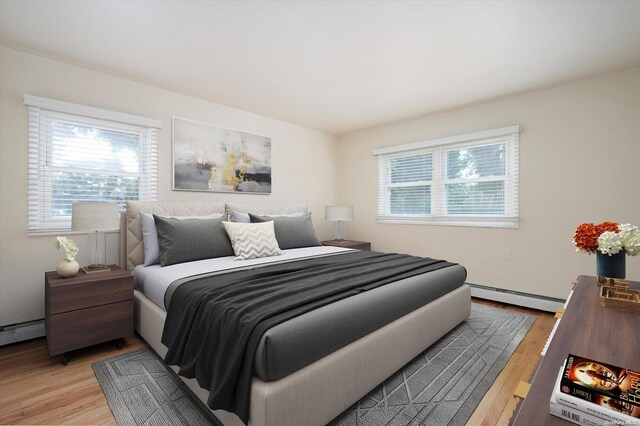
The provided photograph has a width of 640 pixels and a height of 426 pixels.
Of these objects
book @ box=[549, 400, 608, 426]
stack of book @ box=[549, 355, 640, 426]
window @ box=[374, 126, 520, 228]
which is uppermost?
window @ box=[374, 126, 520, 228]

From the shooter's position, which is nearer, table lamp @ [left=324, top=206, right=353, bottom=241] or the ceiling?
the ceiling

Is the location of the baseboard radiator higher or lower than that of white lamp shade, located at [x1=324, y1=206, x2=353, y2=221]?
lower

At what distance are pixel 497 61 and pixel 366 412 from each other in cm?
301

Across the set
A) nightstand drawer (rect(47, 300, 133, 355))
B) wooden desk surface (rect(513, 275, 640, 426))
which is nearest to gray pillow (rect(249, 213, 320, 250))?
nightstand drawer (rect(47, 300, 133, 355))

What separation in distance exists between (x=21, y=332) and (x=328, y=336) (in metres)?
2.80

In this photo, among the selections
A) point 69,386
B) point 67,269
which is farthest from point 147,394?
point 67,269

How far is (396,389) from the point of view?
1.83m

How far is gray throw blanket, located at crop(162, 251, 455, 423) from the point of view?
1324 millimetres

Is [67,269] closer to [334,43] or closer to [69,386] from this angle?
[69,386]

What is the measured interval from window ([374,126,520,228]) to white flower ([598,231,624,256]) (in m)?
1.92

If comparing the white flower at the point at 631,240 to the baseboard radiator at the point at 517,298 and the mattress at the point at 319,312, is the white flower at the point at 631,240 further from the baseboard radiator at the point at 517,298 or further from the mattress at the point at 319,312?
the baseboard radiator at the point at 517,298

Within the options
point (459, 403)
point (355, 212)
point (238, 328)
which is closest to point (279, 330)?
point (238, 328)

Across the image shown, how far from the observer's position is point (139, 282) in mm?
2609

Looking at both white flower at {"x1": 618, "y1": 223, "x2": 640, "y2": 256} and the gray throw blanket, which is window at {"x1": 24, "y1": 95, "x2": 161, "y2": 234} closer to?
the gray throw blanket
